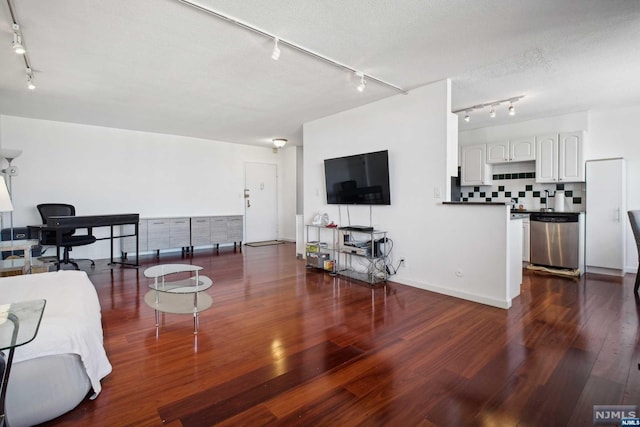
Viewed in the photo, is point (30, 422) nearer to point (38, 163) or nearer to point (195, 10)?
point (195, 10)

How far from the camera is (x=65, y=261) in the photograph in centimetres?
489

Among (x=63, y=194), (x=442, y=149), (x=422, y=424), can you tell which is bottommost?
(x=422, y=424)

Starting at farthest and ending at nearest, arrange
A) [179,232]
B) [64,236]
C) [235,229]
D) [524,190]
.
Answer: [235,229]
[179,232]
[524,190]
[64,236]

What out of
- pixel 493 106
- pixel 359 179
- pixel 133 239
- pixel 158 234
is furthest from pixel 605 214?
pixel 133 239

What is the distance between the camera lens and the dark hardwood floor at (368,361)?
64.3 inches

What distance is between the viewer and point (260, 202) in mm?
7988

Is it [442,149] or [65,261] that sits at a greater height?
[442,149]

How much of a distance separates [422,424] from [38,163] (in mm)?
6707

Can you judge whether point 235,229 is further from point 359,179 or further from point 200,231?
point 359,179

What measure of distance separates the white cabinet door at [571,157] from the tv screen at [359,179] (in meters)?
2.95

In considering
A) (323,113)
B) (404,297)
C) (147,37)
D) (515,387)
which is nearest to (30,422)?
(515,387)

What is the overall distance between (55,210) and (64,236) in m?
0.73

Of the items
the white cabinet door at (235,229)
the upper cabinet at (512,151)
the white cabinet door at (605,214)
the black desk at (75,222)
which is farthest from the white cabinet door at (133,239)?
the white cabinet door at (605,214)

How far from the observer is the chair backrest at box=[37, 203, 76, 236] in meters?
4.96
